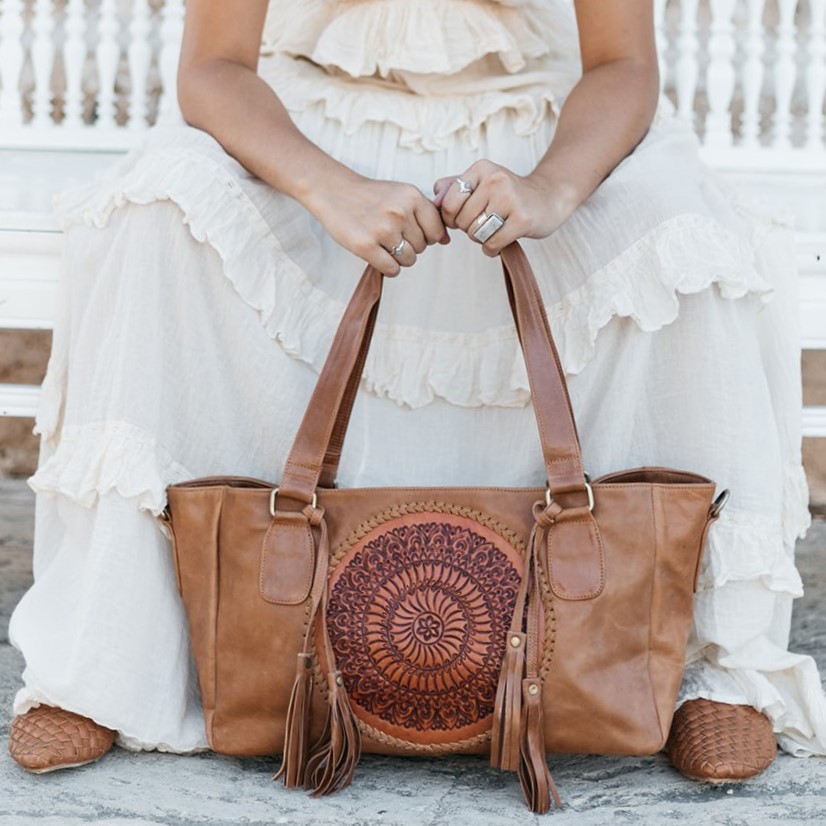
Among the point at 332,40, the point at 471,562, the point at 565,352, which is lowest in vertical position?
the point at 471,562

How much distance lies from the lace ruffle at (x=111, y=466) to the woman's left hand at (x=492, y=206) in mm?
398

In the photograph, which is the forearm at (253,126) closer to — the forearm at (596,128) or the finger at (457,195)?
the finger at (457,195)

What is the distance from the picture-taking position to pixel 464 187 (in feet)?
4.15

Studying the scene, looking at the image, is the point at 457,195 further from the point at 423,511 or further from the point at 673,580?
the point at 673,580

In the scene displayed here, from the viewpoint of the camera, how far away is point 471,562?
1.20 metres

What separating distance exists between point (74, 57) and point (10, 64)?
11 centimetres

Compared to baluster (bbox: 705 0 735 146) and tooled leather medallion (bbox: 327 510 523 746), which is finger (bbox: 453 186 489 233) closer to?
tooled leather medallion (bbox: 327 510 523 746)

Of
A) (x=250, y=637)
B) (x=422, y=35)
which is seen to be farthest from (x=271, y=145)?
(x=250, y=637)

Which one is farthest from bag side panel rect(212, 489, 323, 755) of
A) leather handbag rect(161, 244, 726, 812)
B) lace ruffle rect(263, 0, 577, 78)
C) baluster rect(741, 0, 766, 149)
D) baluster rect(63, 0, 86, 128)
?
baluster rect(741, 0, 766, 149)

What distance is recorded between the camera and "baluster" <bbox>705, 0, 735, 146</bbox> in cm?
205

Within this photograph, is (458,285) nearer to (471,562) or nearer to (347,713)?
(471,562)

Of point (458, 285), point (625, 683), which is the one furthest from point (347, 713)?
point (458, 285)

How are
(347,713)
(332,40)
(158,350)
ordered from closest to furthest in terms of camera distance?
(347,713), (158,350), (332,40)

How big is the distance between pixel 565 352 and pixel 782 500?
315 mm
